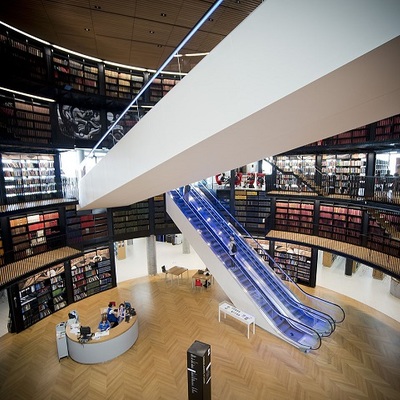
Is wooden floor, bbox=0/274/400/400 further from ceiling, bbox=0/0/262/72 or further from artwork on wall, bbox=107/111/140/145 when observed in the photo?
ceiling, bbox=0/0/262/72

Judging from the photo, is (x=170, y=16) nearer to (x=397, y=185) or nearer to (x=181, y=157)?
(x=181, y=157)

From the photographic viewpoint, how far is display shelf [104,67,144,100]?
33.6 ft

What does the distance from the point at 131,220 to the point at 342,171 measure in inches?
360

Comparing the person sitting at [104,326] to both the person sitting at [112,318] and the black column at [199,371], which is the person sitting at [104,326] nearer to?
the person sitting at [112,318]

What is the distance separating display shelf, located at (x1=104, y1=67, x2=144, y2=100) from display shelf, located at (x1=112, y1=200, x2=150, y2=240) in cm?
458

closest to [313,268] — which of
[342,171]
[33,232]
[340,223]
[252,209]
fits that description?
[340,223]

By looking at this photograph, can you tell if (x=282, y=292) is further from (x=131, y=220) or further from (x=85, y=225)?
(x=85, y=225)

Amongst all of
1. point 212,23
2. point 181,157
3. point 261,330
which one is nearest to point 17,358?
point 261,330

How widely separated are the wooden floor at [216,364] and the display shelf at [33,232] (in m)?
2.39

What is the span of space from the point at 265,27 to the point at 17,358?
8958 mm

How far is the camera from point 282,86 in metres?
2.13

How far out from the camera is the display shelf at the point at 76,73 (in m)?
8.93

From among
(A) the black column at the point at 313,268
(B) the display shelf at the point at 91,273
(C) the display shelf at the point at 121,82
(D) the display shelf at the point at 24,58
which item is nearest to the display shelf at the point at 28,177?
(D) the display shelf at the point at 24,58

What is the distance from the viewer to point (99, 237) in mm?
10344
